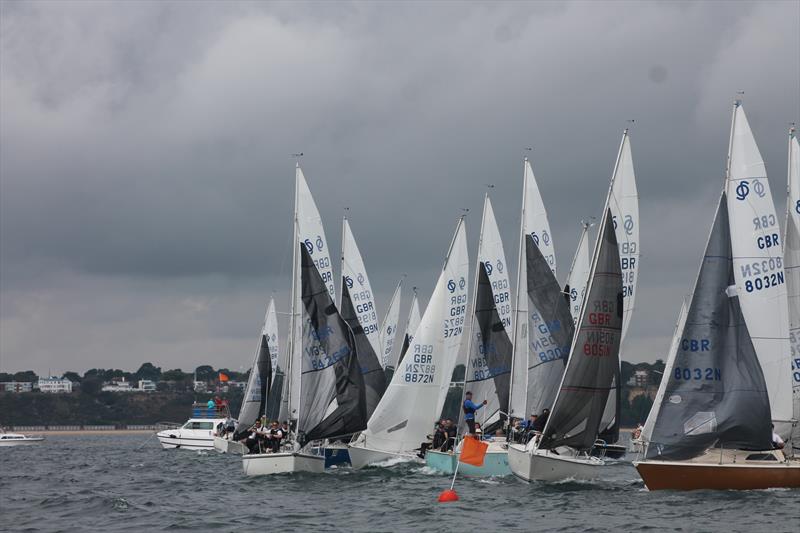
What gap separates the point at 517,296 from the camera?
49.4m

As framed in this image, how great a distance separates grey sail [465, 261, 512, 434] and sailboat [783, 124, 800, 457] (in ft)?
40.4

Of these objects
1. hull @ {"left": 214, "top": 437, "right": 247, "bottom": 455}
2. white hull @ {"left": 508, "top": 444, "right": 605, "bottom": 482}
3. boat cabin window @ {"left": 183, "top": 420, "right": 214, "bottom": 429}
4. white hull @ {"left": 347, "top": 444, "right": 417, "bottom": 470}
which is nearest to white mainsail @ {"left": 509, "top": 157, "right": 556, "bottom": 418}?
white hull @ {"left": 347, "top": 444, "right": 417, "bottom": 470}

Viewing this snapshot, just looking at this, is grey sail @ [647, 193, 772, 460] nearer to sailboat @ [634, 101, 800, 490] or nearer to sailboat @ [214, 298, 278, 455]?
sailboat @ [634, 101, 800, 490]

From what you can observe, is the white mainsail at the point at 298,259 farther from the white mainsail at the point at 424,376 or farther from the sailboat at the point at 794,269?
the sailboat at the point at 794,269

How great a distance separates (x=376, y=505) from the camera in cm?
3338

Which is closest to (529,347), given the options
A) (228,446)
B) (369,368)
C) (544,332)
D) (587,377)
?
(544,332)

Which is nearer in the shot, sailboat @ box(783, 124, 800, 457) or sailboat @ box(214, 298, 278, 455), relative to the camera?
sailboat @ box(783, 124, 800, 457)

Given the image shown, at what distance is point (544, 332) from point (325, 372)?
897 cm

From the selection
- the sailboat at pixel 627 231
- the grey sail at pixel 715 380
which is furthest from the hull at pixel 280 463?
the sailboat at pixel 627 231

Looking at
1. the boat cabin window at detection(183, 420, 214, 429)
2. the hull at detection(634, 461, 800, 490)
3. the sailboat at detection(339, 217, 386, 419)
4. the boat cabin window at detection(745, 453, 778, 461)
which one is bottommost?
the hull at detection(634, 461, 800, 490)

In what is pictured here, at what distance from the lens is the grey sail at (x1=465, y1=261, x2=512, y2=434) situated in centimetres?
4809

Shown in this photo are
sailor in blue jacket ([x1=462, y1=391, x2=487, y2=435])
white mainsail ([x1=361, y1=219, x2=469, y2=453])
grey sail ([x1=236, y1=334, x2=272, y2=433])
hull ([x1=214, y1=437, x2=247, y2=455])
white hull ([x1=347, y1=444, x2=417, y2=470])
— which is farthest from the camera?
grey sail ([x1=236, y1=334, x2=272, y2=433])

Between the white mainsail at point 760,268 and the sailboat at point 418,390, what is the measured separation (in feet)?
46.5

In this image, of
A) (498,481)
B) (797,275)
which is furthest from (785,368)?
(498,481)
